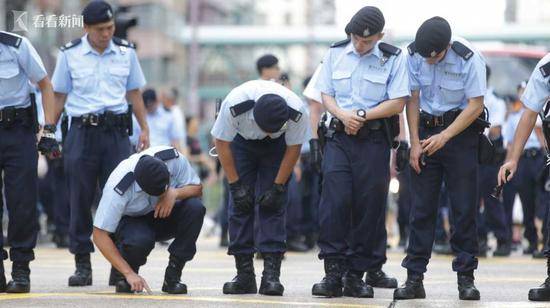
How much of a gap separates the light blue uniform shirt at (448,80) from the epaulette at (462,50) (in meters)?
0.03

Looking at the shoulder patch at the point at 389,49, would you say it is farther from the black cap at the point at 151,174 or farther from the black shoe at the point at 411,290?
the black cap at the point at 151,174

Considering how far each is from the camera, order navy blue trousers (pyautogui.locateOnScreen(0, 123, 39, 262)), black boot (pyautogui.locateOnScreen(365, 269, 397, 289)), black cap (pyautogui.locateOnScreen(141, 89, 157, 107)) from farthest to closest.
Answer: black cap (pyautogui.locateOnScreen(141, 89, 157, 107)), black boot (pyautogui.locateOnScreen(365, 269, 397, 289)), navy blue trousers (pyautogui.locateOnScreen(0, 123, 39, 262))

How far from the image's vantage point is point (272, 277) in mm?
10016

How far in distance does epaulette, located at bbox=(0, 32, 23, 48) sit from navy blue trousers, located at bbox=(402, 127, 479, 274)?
9.08 feet

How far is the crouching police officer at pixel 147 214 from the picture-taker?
31.9 ft

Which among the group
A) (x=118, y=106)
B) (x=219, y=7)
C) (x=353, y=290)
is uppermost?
(x=118, y=106)

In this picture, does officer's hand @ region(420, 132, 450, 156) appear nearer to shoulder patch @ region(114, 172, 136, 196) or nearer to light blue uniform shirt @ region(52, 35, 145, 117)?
shoulder patch @ region(114, 172, 136, 196)

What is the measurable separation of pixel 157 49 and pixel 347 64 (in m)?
73.9

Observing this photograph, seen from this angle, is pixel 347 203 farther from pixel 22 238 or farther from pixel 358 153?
pixel 22 238

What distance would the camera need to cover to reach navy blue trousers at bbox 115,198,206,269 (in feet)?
32.9

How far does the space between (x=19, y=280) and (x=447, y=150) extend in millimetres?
2969

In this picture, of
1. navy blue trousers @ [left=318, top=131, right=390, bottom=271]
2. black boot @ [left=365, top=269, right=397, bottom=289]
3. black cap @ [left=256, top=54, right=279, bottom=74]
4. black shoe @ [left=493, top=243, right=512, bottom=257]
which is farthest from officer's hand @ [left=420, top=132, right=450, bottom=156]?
black shoe @ [left=493, top=243, right=512, bottom=257]

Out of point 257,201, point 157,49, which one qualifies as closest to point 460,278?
point 257,201

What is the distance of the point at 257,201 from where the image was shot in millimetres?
10148
